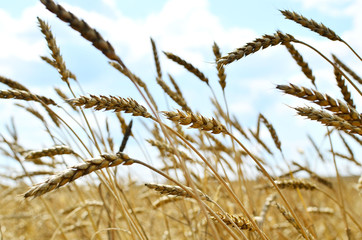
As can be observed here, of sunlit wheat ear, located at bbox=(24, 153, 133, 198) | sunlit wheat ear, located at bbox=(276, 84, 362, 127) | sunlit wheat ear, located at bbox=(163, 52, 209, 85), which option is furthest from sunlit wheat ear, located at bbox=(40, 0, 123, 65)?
sunlit wheat ear, located at bbox=(163, 52, 209, 85)

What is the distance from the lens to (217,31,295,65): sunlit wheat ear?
1.33 m

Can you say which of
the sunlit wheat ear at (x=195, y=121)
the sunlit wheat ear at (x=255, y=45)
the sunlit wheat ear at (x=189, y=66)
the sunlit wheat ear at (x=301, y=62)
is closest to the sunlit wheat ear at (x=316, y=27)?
the sunlit wheat ear at (x=255, y=45)

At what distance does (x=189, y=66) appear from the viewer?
210 centimetres

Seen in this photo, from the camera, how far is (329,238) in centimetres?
272

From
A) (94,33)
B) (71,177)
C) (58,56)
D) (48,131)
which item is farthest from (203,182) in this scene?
(94,33)

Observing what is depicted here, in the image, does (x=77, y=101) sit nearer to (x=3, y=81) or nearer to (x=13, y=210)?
(x=3, y=81)

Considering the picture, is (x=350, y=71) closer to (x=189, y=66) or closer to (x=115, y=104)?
(x=189, y=66)

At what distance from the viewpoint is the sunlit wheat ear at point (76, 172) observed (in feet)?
2.53

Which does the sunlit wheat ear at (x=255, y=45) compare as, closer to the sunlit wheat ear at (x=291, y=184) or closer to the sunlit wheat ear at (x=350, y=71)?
the sunlit wheat ear at (x=291, y=184)

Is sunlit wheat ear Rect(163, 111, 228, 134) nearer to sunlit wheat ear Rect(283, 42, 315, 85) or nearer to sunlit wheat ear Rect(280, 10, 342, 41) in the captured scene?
sunlit wheat ear Rect(280, 10, 342, 41)

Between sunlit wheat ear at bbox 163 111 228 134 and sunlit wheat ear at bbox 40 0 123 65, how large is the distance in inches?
15.1

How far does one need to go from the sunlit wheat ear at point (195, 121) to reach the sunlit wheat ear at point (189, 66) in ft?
3.34

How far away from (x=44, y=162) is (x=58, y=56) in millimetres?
1069

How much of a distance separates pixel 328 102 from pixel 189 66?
1.18 meters
